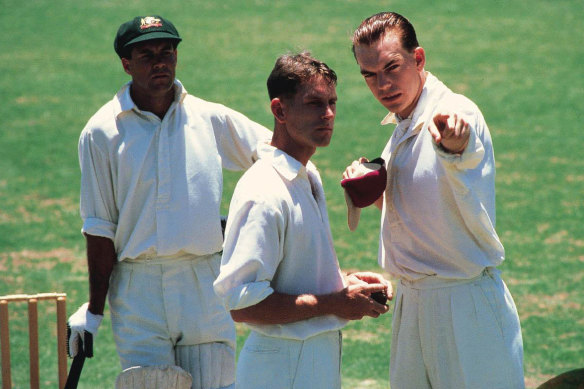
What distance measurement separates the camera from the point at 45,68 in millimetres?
14938

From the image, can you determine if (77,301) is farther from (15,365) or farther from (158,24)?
(158,24)

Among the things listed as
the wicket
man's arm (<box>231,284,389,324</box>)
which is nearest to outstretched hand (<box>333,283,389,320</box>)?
man's arm (<box>231,284,389,324</box>)

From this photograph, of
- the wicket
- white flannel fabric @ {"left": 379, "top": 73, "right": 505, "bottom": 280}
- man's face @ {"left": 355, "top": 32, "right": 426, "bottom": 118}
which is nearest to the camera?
white flannel fabric @ {"left": 379, "top": 73, "right": 505, "bottom": 280}

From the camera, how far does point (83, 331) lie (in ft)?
12.9

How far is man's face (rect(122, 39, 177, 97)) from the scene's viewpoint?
3916 millimetres

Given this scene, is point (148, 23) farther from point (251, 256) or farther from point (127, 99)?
point (251, 256)

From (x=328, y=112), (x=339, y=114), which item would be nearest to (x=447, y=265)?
(x=328, y=112)

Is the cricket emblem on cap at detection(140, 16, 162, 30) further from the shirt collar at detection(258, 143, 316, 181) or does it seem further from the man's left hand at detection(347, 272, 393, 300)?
the man's left hand at detection(347, 272, 393, 300)

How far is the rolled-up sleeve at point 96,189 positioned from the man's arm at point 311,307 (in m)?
1.15

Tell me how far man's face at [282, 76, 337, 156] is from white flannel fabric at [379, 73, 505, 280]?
0.36m

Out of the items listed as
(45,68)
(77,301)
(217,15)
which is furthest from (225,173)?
(217,15)

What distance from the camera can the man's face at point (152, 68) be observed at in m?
3.92

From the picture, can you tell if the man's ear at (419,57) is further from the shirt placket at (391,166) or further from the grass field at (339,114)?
the grass field at (339,114)

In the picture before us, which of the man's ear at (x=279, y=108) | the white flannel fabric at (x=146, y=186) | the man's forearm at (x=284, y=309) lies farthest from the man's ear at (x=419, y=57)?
the white flannel fabric at (x=146, y=186)
